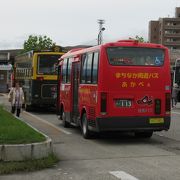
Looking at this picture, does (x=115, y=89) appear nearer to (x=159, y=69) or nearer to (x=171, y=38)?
(x=159, y=69)

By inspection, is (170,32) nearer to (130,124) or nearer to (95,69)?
(95,69)

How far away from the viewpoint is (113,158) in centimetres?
1178

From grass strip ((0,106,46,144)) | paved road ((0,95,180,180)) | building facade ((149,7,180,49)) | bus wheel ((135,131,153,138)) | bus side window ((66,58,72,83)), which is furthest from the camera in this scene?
building facade ((149,7,180,49))

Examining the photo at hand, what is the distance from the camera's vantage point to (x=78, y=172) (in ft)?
32.8

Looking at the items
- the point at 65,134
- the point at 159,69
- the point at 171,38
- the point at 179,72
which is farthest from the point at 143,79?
the point at 171,38

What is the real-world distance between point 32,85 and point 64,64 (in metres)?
7.86

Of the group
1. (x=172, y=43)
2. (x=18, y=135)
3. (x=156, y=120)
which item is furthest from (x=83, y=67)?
(x=172, y=43)

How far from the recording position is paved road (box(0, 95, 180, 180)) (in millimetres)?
9680

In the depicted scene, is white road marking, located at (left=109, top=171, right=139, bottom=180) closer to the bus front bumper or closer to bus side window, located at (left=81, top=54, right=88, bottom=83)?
the bus front bumper

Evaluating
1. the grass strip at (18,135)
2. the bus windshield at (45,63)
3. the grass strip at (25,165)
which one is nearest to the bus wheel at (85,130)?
the grass strip at (18,135)

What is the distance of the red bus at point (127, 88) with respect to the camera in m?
14.5

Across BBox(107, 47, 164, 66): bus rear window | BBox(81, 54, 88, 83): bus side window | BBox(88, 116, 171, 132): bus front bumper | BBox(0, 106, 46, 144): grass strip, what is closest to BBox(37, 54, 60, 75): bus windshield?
BBox(81, 54, 88, 83): bus side window

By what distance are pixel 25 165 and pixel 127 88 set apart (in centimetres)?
524

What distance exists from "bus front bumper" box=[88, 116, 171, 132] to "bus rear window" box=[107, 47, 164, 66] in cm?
153
